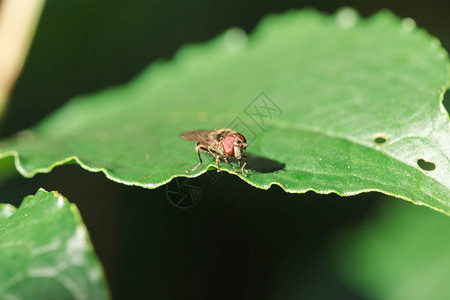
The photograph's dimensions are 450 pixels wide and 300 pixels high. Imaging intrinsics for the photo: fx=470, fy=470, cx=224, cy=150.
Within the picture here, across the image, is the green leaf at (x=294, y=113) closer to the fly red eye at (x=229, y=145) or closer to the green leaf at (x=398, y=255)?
the fly red eye at (x=229, y=145)

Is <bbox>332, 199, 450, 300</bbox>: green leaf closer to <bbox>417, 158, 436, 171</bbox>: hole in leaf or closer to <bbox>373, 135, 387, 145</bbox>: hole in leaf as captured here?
<bbox>373, 135, 387, 145</bbox>: hole in leaf

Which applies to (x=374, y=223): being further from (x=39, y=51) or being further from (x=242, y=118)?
(x=39, y=51)

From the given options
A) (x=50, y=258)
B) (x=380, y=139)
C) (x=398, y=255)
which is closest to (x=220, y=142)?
(x=380, y=139)

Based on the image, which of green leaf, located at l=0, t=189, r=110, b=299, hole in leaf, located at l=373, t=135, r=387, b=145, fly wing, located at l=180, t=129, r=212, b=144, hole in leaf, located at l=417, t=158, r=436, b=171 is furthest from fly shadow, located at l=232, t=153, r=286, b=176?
green leaf, located at l=0, t=189, r=110, b=299

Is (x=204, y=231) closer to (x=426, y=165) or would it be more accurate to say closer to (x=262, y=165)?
(x=262, y=165)

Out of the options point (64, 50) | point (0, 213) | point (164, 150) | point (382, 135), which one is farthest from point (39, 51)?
point (382, 135)

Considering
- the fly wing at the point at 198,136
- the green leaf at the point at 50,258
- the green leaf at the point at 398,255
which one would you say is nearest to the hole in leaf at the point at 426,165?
the fly wing at the point at 198,136

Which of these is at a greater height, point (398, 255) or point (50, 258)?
point (50, 258)
